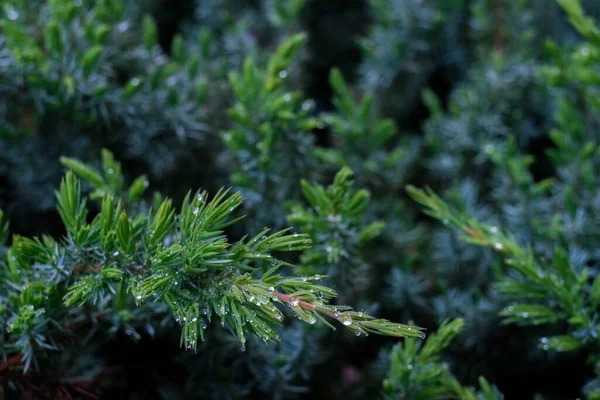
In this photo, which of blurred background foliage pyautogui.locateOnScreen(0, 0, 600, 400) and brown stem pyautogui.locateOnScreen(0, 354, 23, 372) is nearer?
brown stem pyautogui.locateOnScreen(0, 354, 23, 372)

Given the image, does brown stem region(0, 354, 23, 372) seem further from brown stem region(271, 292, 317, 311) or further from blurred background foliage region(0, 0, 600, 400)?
brown stem region(271, 292, 317, 311)

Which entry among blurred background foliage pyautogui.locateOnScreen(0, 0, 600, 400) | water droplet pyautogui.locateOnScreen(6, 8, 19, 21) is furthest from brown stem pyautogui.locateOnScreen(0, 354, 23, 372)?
water droplet pyautogui.locateOnScreen(6, 8, 19, 21)

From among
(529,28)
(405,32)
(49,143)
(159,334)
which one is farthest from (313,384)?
(529,28)

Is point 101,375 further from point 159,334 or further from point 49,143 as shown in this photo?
point 49,143

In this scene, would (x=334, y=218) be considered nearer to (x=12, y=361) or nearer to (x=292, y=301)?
(x=292, y=301)

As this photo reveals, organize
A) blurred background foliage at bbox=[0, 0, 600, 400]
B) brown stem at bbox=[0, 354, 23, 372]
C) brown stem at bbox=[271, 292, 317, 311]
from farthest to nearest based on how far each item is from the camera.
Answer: blurred background foliage at bbox=[0, 0, 600, 400]
brown stem at bbox=[0, 354, 23, 372]
brown stem at bbox=[271, 292, 317, 311]

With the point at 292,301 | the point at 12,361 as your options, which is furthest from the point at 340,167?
the point at 12,361

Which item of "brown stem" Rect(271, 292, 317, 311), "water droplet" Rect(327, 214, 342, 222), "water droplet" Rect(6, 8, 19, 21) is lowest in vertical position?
"water droplet" Rect(327, 214, 342, 222)

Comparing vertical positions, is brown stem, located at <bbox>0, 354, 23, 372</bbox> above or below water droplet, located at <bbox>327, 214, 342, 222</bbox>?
below

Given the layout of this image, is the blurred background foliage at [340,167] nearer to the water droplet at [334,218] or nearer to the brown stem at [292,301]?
the water droplet at [334,218]
